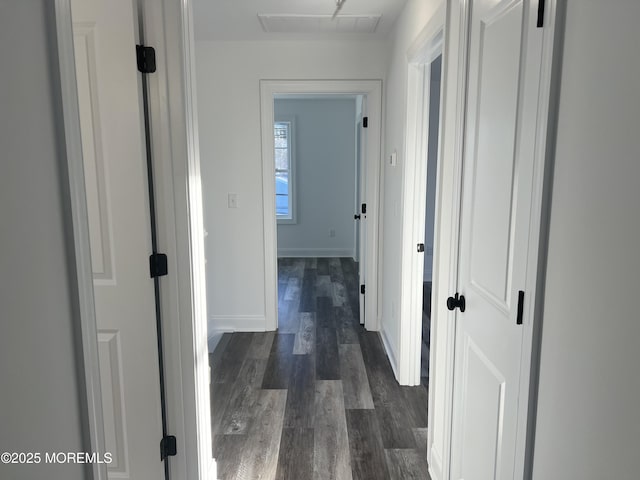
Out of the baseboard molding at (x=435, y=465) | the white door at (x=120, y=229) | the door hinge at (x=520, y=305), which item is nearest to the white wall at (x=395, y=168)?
the baseboard molding at (x=435, y=465)

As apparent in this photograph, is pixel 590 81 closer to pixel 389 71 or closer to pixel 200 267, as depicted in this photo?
pixel 200 267

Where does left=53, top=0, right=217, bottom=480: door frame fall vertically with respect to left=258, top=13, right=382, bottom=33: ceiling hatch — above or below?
below

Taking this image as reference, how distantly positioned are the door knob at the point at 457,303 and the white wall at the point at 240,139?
2373 mm

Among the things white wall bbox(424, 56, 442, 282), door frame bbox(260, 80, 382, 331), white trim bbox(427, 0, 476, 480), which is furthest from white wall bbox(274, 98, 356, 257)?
white trim bbox(427, 0, 476, 480)

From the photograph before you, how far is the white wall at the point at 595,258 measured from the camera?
75 centimetres

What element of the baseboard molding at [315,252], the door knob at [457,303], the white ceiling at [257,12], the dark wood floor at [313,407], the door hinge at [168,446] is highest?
the white ceiling at [257,12]

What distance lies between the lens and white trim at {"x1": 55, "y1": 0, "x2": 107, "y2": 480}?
0.84 m

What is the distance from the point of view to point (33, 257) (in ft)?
2.54

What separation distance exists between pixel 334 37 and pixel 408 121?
49.7 inches

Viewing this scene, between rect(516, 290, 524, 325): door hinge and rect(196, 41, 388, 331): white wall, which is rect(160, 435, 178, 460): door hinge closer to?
rect(516, 290, 524, 325): door hinge

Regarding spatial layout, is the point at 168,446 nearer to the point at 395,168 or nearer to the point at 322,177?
the point at 395,168

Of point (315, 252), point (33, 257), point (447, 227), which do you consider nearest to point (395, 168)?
point (447, 227)

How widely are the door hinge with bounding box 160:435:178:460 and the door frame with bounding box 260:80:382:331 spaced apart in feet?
7.14

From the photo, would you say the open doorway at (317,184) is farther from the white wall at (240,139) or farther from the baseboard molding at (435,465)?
the baseboard molding at (435,465)
